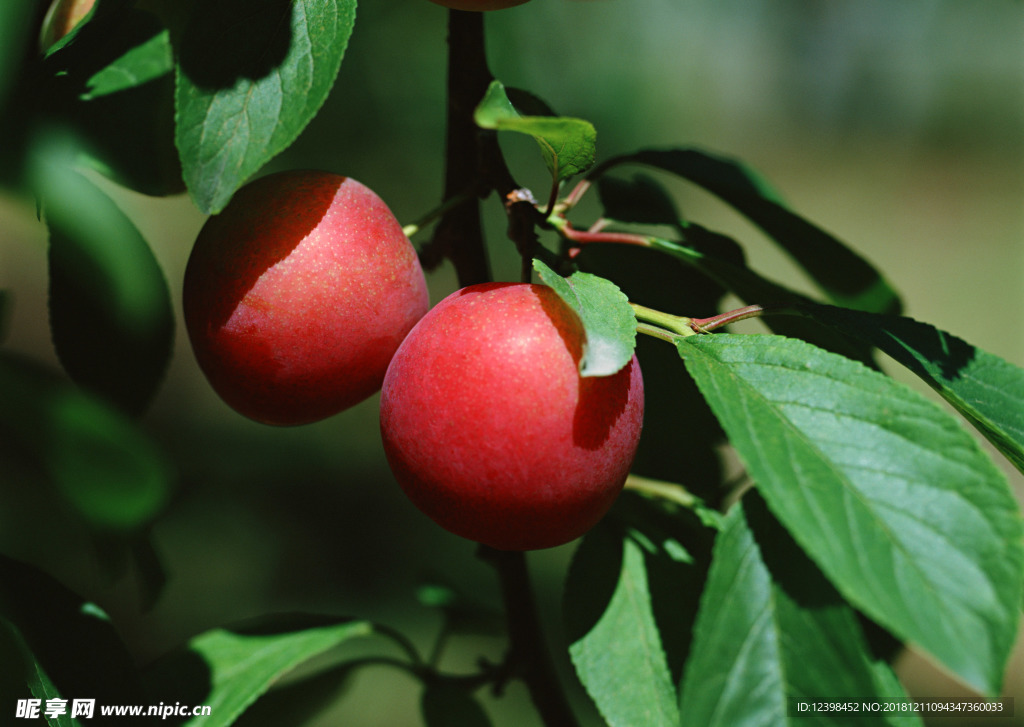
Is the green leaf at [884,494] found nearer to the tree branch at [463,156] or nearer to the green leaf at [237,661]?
the tree branch at [463,156]

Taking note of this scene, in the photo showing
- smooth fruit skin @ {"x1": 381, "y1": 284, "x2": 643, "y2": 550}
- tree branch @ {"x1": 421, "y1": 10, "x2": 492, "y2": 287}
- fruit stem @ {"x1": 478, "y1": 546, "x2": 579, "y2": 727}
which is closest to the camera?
smooth fruit skin @ {"x1": 381, "y1": 284, "x2": 643, "y2": 550}

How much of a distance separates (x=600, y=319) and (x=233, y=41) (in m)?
0.32

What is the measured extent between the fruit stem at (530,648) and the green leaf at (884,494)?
1.27 feet

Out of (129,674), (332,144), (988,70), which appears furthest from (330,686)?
(988,70)

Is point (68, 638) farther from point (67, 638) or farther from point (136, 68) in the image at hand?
point (136, 68)

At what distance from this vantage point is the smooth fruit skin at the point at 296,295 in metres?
0.55

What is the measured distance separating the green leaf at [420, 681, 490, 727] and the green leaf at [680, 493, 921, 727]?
56 cm

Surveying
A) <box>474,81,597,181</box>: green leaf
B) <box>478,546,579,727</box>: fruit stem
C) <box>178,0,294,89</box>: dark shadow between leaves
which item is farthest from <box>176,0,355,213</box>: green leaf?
<box>478,546,579,727</box>: fruit stem

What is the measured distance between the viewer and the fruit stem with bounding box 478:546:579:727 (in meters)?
0.78

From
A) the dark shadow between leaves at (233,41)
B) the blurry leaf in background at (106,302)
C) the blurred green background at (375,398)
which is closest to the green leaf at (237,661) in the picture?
the blurred green background at (375,398)

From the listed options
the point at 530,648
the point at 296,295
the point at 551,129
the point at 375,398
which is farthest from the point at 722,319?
the point at 375,398

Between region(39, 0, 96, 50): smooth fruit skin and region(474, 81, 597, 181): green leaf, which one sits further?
region(39, 0, 96, 50): smooth fruit skin

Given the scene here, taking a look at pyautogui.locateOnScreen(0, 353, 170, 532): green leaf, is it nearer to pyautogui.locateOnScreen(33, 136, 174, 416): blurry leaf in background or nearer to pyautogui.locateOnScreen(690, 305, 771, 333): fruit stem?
pyautogui.locateOnScreen(33, 136, 174, 416): blurry leaf in background

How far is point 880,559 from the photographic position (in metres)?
0.40
